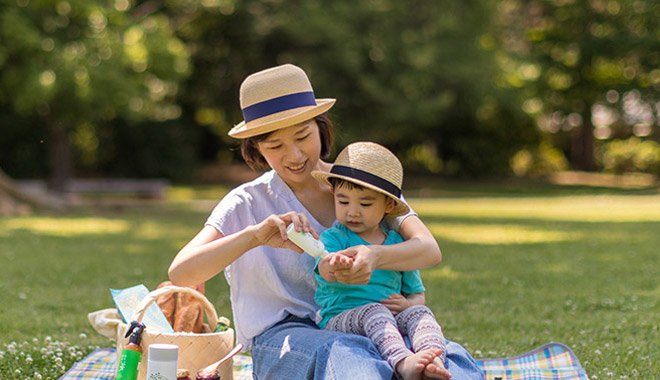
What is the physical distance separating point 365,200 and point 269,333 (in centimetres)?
67

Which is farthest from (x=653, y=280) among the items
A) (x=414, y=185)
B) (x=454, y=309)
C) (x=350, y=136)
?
(x=414, y=185)

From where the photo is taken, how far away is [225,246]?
13.1ft

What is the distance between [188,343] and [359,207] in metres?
0.87

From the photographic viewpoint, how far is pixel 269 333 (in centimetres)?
424

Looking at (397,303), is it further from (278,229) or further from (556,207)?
(556,207)

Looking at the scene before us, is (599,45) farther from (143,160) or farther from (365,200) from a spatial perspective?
(365,200)

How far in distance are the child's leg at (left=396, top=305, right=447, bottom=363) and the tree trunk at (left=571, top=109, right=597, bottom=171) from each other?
27646 millimetres

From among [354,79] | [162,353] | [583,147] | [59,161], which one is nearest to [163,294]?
[162,353]

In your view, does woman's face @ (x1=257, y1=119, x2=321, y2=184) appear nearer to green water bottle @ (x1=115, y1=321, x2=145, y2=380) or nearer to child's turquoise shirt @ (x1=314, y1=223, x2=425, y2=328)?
child's turquoise shirt @ (x1=314, y1=223, x2=425, y2=328)

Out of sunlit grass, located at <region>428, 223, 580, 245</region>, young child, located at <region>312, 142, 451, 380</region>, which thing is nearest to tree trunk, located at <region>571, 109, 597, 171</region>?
sunlit grass, located at <region>428, 223, 580, 245</region>

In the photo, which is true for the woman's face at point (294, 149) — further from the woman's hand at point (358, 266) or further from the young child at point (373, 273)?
the woman's hand at point (358, 266)

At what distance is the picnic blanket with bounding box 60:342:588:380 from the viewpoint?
5.07 m

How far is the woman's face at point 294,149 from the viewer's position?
14.0 ft

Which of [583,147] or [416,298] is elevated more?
[416,298]
